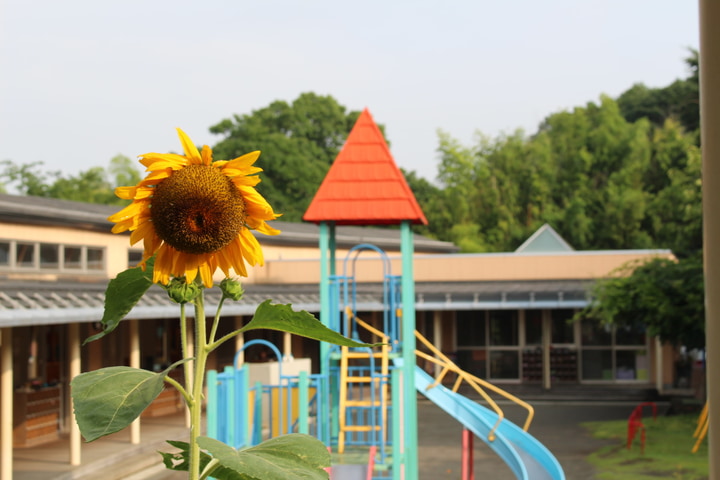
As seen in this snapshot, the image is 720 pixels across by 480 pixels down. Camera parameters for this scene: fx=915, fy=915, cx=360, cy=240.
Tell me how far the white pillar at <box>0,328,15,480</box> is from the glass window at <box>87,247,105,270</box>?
637 centimetres

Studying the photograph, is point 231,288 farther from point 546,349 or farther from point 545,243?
point 545,243

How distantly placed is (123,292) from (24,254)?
17623 mm

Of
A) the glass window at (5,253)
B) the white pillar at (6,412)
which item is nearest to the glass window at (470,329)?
the glass window at (5,253)

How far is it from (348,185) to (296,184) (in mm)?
40883

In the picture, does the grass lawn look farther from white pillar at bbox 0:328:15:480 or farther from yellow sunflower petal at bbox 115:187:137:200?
yellow sunflower petal at bbox 115:187:137:200

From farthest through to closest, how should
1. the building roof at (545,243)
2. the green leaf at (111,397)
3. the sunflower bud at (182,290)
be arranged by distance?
the building roof at (545,243) < the sunflower bud at (182,290) < the green leaf at (111,397)

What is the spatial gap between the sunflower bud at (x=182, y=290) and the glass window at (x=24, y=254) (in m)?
17.3

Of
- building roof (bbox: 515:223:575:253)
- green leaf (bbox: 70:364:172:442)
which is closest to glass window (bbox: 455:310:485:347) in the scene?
building roof (bbox: 515:223:575:253)

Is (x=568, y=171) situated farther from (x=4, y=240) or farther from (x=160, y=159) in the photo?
(x=160, y=159)

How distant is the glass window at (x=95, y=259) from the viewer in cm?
2005

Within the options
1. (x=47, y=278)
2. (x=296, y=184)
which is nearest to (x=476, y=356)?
(x=47, y=278)

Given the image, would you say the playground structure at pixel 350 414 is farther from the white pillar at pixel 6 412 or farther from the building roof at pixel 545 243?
the building roof at pixel 545 243

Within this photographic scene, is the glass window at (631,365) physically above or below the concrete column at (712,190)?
below

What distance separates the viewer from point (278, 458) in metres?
0.98
